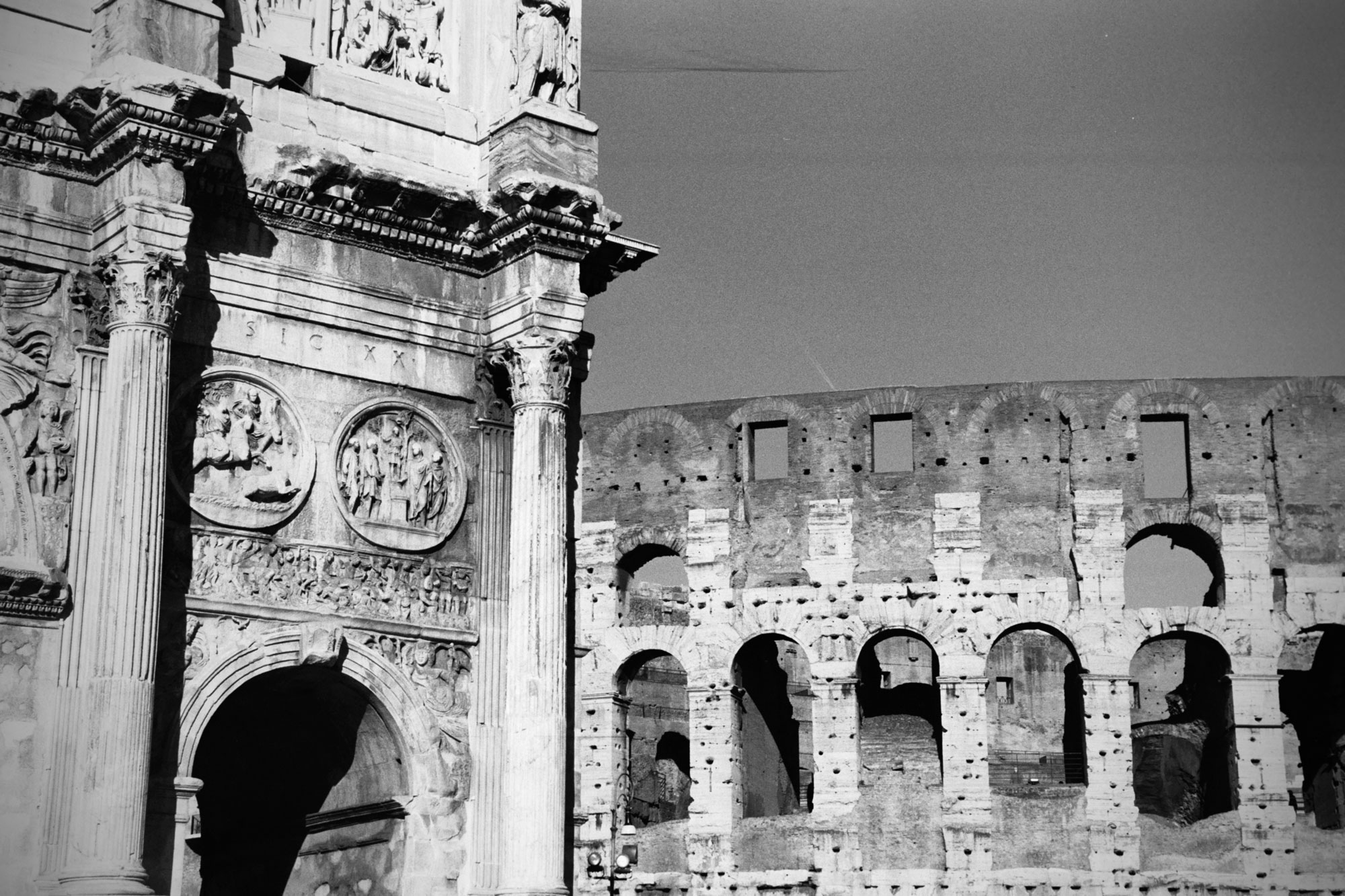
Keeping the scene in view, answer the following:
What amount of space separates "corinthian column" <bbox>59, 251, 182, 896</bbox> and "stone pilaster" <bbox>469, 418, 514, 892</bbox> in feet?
7.79

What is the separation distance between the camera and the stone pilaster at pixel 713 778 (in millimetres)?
29297

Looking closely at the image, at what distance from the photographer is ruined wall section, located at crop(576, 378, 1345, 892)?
28.5 metres

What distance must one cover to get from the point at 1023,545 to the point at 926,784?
424 centimetres

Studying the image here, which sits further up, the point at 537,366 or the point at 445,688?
the point at 537,366

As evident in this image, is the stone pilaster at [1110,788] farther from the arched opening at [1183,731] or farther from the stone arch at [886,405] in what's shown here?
the stone arch at [886,405]

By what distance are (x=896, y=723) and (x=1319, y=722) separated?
23.5 ft

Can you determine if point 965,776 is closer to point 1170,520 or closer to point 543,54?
point 1170,520

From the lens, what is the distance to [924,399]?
3056cm

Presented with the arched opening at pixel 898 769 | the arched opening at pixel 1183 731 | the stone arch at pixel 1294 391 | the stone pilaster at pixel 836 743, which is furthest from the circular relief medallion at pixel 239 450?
the stone arch at pixel 1294 391

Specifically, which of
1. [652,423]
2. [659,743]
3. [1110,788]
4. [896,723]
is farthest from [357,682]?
[659,743]

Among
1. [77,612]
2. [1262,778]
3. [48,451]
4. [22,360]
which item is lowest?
[1262,778]

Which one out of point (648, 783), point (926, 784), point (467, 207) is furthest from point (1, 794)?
point (648, 783)

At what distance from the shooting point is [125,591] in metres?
9.41

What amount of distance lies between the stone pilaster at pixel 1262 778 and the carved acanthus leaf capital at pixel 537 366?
793 inches
